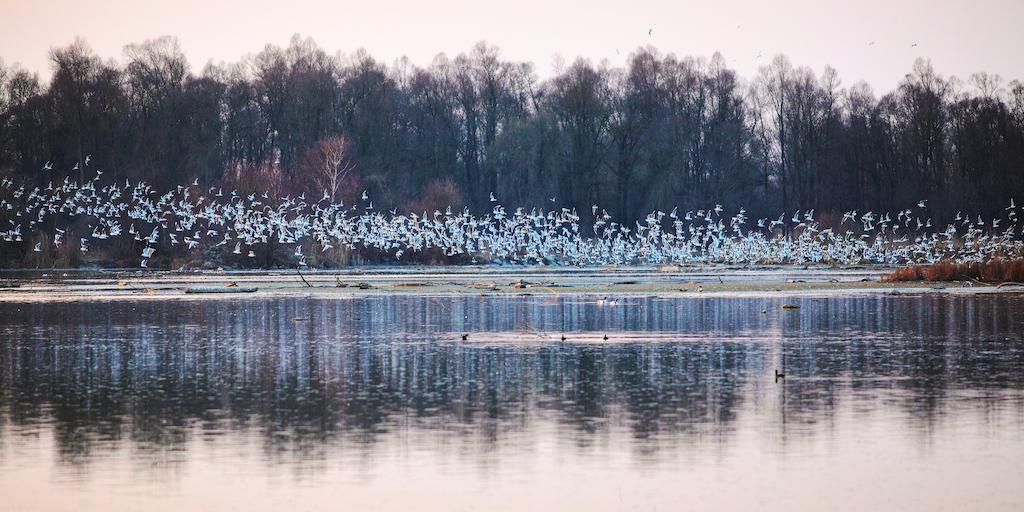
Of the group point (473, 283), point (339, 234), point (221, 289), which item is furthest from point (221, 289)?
point (339, 234)

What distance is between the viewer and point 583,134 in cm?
8231

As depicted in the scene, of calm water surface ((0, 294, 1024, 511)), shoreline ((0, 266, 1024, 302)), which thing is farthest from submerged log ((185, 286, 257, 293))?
calm water surface ((0, 294, 1024, 511))

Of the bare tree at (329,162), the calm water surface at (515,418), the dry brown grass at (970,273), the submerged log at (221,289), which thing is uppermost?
the bare tree at (329,162)

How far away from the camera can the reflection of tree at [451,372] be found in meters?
15.1

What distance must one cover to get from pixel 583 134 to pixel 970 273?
123 ft

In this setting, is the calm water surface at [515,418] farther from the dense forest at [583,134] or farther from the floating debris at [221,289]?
the dense forest at [583,134]

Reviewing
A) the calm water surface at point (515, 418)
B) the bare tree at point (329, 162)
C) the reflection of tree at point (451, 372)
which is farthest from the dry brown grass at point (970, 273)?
the bare tree at point (329, 162)

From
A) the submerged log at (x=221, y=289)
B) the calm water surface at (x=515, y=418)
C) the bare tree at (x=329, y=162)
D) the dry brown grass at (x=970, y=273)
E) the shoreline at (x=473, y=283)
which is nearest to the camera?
the calm water surface at (x=515, y=418)

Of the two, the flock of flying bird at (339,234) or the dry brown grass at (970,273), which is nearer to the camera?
the dry brown grass at (970,273)

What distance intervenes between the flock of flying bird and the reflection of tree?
32.8 metres

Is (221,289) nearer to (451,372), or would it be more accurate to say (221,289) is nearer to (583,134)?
(451,372)

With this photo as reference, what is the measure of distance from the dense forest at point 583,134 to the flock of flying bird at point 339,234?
18.3 ft

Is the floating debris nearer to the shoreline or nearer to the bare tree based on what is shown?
the shoreline

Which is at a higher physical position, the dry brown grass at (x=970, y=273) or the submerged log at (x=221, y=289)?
the dry brown grass at (x=970, y=273)
